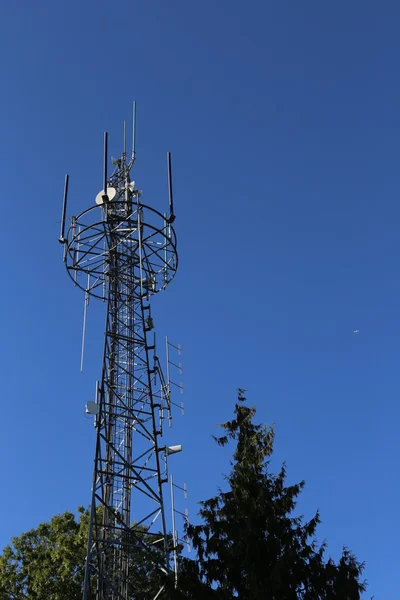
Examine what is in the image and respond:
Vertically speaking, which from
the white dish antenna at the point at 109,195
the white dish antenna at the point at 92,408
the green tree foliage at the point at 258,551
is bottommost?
the green tree foliage at the point at 258,551

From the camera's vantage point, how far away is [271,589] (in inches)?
518

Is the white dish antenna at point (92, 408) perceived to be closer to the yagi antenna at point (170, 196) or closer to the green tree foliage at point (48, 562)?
the yagi antenna at point (170, 196)

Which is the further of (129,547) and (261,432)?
(261,432)

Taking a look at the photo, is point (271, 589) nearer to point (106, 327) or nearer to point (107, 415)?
point (107, 415)

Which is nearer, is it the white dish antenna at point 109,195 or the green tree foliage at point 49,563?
the white dish antenna at point 109,195

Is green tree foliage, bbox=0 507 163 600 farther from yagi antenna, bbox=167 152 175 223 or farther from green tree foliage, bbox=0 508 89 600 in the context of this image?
yagi antenna, bbox=167 152 175 223

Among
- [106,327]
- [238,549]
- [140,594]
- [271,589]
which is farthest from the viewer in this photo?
[140,594]

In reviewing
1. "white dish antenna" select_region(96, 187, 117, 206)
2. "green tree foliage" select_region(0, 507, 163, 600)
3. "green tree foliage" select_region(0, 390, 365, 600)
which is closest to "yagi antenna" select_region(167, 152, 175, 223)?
"white dish antenna" select_region(96, 187, 117, 206)

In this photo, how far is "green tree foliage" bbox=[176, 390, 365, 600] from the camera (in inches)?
528

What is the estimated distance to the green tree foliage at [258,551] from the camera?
1342 cm

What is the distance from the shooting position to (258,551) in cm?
1400

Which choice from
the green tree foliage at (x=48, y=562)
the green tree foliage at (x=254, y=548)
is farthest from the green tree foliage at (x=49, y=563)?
the green tree foliage at (x=254, y=548)

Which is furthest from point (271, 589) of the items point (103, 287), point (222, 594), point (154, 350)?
point (103, 287)

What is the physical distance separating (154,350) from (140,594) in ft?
33.1
